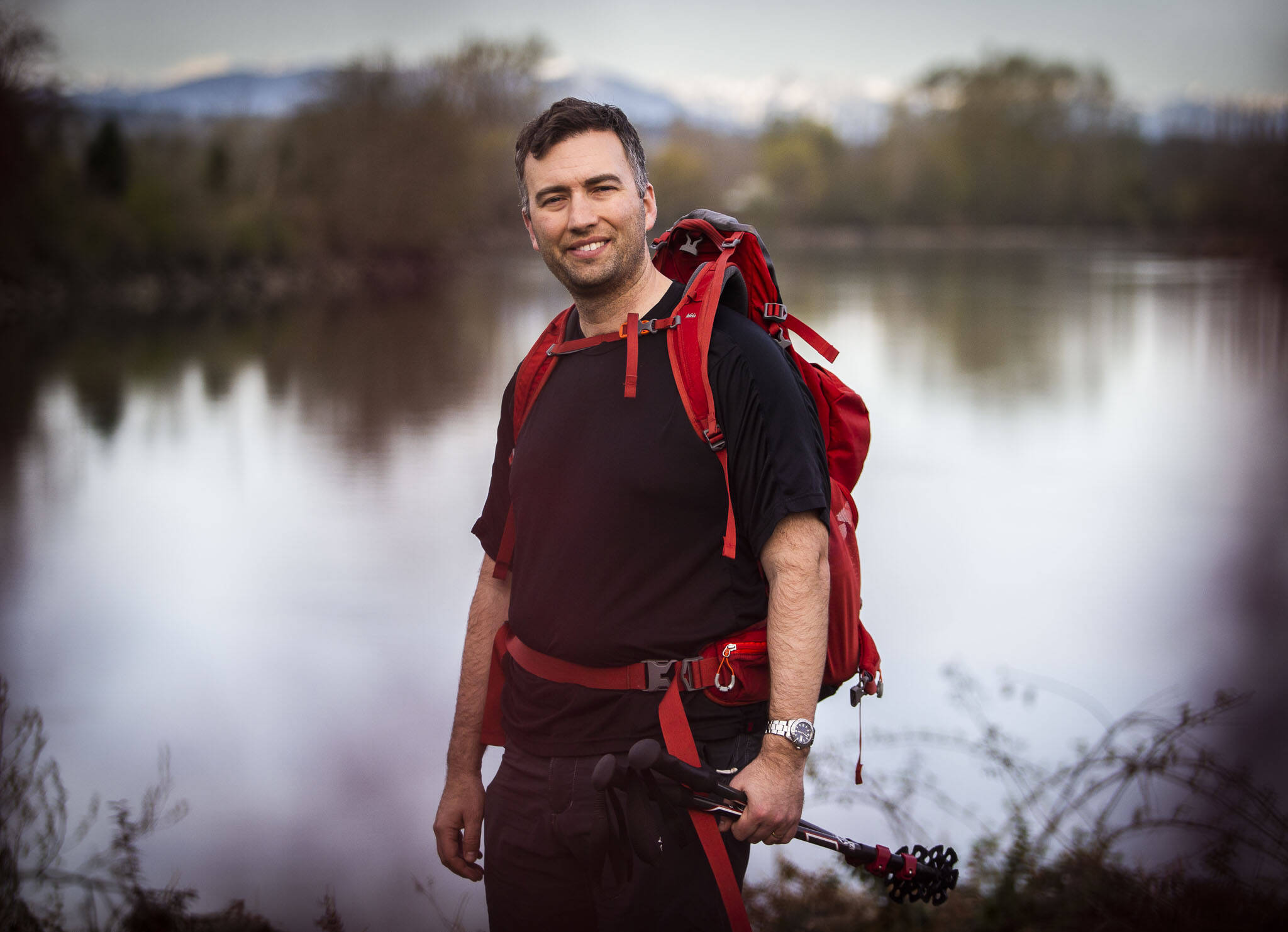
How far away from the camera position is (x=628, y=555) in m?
1.89

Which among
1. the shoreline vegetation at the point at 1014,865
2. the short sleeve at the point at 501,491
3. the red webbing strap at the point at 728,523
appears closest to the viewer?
the red webbing strap at the point at 728,523

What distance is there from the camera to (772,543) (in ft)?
5.96

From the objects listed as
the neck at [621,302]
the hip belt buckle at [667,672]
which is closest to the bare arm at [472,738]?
the hip belt buckle at [667,672]

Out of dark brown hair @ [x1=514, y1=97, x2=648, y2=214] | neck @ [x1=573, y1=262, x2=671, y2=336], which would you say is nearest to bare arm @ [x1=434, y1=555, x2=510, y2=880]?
neck @ [x1=573, y1=262, x2=671, y2=336]

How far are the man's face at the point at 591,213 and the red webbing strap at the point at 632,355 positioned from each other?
95mm

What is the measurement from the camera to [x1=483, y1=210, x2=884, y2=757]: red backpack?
1838 mm

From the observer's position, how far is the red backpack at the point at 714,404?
1838 mm

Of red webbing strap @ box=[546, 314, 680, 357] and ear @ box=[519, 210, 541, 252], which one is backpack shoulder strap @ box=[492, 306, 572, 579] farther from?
ear @ box=[519, 210, 541, 252]

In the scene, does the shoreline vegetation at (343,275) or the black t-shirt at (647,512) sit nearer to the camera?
the black t-shirt at (647,512)

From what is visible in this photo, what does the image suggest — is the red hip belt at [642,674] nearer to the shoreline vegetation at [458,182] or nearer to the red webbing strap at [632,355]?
the red webbing strap at [632,355]

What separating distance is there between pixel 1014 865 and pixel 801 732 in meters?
2.44

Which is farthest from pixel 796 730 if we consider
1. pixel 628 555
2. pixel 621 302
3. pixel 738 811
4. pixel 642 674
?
pixel 621 302

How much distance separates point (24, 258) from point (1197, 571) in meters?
24.5

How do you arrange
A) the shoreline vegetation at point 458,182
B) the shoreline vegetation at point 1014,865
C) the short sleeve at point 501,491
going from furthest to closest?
1. the shoreline vegetation at point 458,182
2. the shoreline vegetation at point 1014,865
3. the short sleeve at point 501,491
